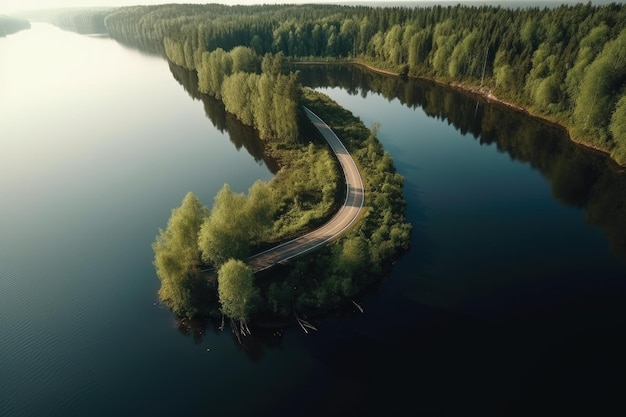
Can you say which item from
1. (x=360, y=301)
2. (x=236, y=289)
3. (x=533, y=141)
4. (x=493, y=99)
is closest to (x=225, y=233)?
(x=236, y=289)

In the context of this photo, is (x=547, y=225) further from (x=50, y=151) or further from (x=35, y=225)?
(x=50, y=151)

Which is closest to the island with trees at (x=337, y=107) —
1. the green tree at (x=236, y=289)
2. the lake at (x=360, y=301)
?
the green tree at (x=236, y=289)

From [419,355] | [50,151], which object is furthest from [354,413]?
[50,151]

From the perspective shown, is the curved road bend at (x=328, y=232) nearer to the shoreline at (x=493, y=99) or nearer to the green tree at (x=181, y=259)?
the green tree at (x=181, y=259)

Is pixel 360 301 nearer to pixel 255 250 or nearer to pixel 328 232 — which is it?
pixel 328 232

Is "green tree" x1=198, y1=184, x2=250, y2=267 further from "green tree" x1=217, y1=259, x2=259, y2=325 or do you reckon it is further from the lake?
the lake
